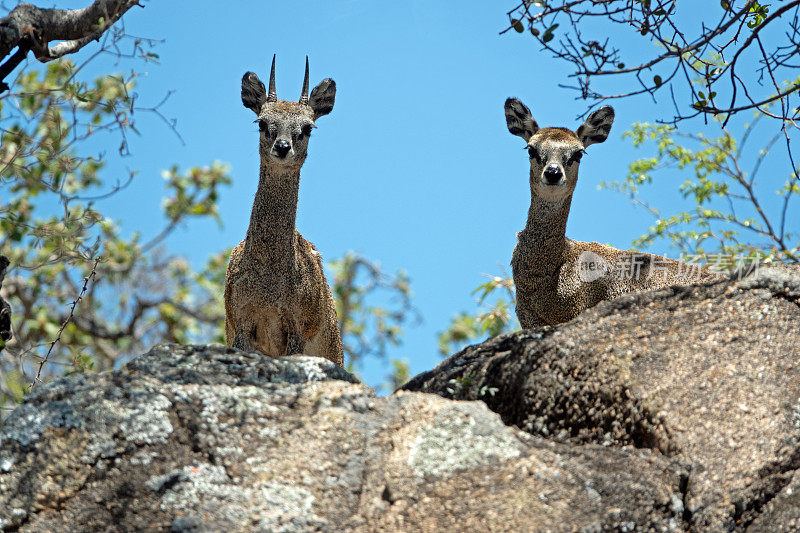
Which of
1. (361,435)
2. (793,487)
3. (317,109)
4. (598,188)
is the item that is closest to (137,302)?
(317,109)

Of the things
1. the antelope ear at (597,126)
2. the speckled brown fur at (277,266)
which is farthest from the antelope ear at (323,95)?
the antelope ear at (597,126)

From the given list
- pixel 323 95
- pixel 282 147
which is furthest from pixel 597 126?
pixel 282 147

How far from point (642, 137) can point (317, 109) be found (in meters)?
5.72

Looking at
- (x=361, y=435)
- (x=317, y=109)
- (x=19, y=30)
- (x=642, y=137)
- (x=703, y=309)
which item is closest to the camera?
(x=361, y=435)

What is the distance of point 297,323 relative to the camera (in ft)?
31.1

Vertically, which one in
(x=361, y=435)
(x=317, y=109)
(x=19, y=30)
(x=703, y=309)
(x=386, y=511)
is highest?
(x=317, y=109)

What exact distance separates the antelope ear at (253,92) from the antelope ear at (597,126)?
10.9ft

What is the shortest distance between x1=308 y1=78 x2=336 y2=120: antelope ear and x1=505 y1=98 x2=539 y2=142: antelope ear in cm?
188

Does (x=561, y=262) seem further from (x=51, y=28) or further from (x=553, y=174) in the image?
(x=51, y=28)

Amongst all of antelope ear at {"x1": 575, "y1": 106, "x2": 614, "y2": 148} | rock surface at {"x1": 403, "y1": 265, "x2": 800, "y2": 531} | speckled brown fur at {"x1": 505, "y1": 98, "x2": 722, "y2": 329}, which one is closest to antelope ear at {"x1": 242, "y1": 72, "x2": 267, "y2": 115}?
speckled brown fur at {"x1": 505, "y1": 98, "x2": 722, "y2": 329}

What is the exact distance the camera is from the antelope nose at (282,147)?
928cm

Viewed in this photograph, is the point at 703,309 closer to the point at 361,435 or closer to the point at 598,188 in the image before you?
Result: the point at 361,435

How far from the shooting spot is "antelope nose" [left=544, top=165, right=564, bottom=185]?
9.39 meters

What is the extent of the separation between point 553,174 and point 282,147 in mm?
2599
